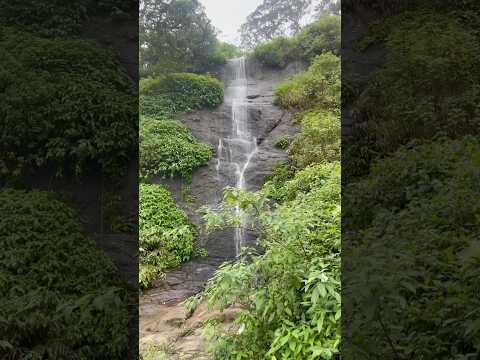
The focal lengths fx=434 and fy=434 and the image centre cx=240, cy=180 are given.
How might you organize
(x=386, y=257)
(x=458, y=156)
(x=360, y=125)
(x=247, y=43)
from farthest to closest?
1. (x=247, y=43)
2. (x=360, y=125)
3. (x=458, y=156)
4. (x=386, y=257)

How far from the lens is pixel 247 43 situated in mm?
11000

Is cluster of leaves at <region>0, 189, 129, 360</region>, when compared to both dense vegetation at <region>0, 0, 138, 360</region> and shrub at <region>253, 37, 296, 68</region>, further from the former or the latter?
shrub at <region>253, 37, 296, 68</region>

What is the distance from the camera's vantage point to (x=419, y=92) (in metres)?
3.18

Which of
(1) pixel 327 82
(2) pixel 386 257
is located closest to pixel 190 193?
(1) pixel 327 82

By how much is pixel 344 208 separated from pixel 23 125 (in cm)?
220

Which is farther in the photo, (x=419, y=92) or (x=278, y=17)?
(x=278, y=17)

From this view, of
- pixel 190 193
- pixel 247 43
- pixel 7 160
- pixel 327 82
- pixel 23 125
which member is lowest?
pixel 190 193

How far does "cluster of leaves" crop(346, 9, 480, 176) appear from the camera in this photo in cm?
308

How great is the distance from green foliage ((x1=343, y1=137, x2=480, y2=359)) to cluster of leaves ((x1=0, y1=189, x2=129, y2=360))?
4.49 feet

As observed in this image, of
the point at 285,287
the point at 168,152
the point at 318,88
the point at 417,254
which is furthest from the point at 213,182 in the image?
the point at 417,254

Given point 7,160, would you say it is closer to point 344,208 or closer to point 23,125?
point 23,125

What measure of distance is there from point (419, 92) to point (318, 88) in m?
4.56

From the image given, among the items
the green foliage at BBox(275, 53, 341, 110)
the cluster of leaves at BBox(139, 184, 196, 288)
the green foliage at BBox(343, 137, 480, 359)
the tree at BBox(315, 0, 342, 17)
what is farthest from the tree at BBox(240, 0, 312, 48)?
the green foliage at BBox(343, 137, 480, 359)

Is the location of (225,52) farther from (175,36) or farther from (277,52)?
(175,36)
